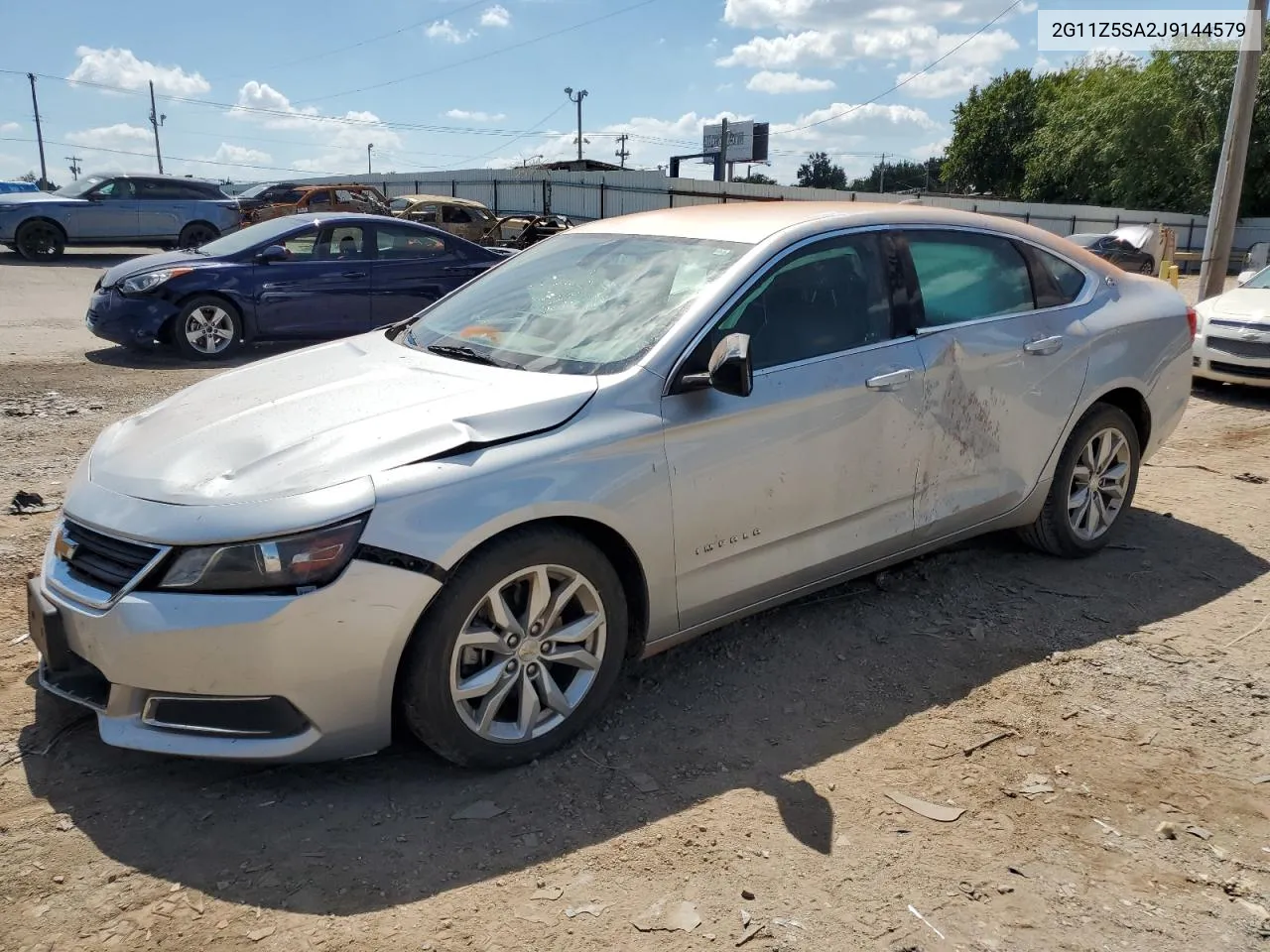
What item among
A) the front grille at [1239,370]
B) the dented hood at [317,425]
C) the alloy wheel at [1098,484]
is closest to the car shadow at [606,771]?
the alloy wheel at [1098,484]

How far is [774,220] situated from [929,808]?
7.15ft

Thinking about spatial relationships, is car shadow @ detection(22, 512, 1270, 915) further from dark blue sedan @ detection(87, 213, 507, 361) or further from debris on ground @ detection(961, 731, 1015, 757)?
dark blue sedan @ detection(87, 213, 507, 361)

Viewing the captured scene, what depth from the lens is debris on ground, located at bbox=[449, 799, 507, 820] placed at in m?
2.90

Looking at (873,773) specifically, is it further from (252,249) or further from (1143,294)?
(252,249)

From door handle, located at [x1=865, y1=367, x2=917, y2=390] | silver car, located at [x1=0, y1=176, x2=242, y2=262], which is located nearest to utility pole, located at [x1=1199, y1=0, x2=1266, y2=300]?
door handle, located at [x1=865, y1=367, x2=917, y2=390]

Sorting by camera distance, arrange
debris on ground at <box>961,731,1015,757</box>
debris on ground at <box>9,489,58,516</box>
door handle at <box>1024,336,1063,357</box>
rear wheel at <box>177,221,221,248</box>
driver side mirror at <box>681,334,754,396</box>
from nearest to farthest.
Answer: driver side mirror at <box>681,334,754,396</box> → debris on ground at <box>961,731,1015,757</box> → door handle at <box>1024,336,1063,357</box> → debris on ground at <box>9,489,58,516</box> → rear wheel at <box>177,221,221,248</box>

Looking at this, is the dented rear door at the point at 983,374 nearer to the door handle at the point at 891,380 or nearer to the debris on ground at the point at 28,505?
the door handle at the point at 891,380

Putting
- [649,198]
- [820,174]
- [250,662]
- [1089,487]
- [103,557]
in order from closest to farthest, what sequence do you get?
[250,662] < [103,557] < [1089,487] < [649,198] < [820,174]

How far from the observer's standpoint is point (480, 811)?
2.93 meters

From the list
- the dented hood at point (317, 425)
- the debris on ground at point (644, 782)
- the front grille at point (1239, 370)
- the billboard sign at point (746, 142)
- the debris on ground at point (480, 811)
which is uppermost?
the billboard sign at point (746, 142)

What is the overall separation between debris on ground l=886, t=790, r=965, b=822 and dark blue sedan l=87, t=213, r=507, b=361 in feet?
28.0

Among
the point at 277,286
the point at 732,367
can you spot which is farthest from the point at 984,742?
the point at 277,286

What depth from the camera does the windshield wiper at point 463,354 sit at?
142 inches

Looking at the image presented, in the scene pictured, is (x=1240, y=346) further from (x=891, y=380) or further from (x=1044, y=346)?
(x=891, y=380)
